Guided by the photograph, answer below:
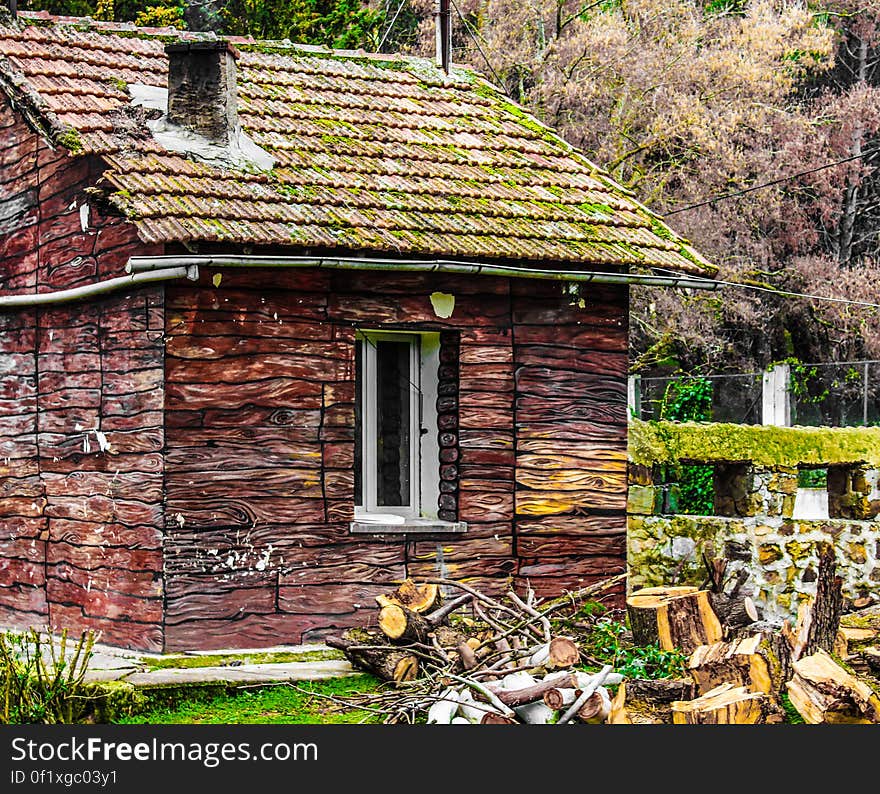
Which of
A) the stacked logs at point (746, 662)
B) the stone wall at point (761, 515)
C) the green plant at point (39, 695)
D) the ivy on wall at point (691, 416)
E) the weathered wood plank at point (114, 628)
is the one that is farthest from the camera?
the ivy on wall at point (691, 416)

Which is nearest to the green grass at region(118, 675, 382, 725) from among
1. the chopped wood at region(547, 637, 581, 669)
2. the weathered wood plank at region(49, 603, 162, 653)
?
the chopped wood at region(547, 637, 581, 669)

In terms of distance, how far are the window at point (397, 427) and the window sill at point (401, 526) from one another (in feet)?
0.18

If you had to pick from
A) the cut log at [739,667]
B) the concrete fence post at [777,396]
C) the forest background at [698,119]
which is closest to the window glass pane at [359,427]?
the cut log at [739,667]

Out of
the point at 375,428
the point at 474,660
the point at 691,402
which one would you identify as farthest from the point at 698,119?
the point at 474,660

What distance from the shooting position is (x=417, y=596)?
9.83 m

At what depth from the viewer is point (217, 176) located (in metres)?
10.7

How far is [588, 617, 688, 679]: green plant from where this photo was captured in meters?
8.55

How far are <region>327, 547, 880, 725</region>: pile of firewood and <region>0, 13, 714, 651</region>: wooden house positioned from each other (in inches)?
36.2

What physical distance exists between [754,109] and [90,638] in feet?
59.3

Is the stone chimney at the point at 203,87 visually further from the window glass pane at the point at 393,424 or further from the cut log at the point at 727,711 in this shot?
the cut log at the point at 727,711

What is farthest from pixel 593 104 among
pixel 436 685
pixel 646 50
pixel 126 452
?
pixel 436 685

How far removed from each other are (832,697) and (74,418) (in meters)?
6.01

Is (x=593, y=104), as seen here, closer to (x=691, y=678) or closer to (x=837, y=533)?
(x=837, y=533)

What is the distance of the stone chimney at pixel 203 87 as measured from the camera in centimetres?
1100
